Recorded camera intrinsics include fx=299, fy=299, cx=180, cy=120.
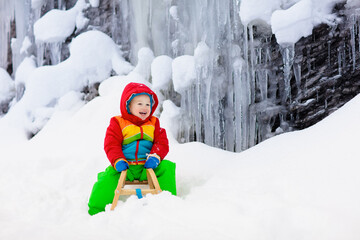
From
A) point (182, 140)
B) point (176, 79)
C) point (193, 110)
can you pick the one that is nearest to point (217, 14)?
point (176, 79)

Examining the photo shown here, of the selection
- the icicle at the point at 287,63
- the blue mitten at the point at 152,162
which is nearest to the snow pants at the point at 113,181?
the blue mitten at the point at 152,162

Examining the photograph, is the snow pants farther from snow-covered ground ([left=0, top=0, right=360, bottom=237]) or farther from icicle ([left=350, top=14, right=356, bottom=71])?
icicle ([left=350, top=14, right=356, bottom=71])

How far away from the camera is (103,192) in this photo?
94.2 inches

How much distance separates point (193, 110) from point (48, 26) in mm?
4968

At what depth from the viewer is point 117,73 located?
645 cm

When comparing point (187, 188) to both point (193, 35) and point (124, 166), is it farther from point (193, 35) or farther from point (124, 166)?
point (193, 35)

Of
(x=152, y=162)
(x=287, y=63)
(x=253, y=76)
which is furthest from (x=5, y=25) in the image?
(x=152, y=162)

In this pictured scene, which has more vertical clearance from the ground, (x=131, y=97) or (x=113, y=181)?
(x=131, y=97)

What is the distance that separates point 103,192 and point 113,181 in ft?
0.41

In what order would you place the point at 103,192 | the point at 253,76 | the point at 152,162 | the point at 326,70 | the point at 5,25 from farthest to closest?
1. the point at 5,25
2. the point at 253,76
3. the point at 326,70
4. the point at 152,162
5. the point at 103,192

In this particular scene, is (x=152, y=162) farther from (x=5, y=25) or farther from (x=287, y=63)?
(x=5, y=25)

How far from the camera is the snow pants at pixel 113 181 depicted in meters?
2.37

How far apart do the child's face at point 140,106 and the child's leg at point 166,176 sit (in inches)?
18.1

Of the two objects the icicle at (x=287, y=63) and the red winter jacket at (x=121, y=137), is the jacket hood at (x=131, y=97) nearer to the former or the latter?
the red winter jacket at (x=121, y=137)
